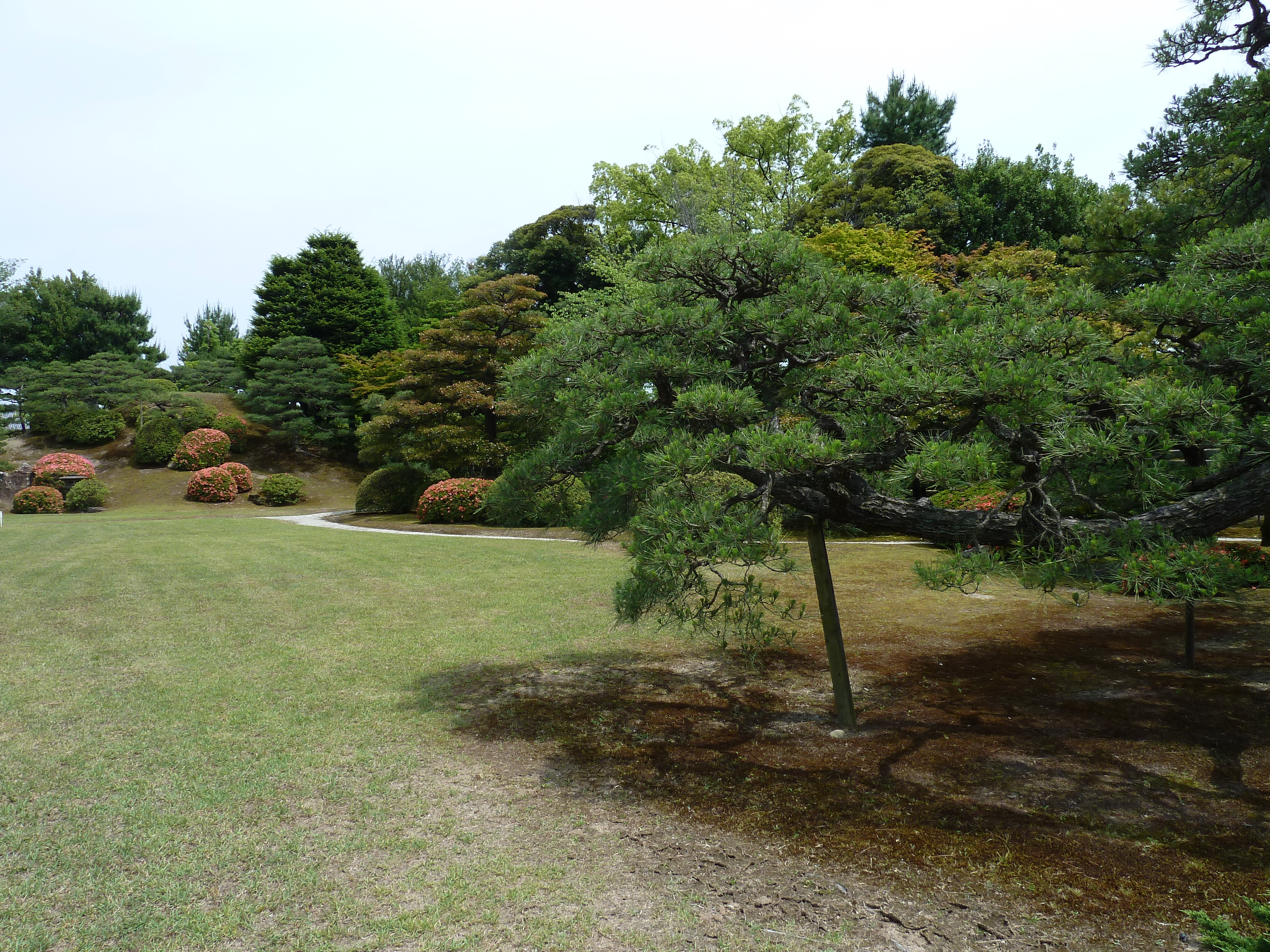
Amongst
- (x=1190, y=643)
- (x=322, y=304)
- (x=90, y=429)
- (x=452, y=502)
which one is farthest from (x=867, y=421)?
(x=322, y=304)

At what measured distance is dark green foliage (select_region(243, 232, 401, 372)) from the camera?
34.1 metres

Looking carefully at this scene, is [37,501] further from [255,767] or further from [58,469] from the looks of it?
[255,767]

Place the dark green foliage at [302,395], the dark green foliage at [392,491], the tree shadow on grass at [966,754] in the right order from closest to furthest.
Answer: the tree shadow on grass at [966,754], the dark green foliage at [392,491], the dark green foliage at [302,395]

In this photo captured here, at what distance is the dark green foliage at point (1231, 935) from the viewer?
252 centimetres

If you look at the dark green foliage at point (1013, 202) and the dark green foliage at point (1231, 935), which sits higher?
the dark green foliage at point (1013, 202)

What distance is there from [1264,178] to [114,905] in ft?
31.4

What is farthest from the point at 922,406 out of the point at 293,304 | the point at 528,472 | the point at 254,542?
the point at 293,304

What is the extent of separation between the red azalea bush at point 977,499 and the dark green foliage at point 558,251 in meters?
22.8

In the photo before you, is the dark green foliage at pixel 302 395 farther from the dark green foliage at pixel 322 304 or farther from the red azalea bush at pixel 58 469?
the red azalea bush at pixel 58 469

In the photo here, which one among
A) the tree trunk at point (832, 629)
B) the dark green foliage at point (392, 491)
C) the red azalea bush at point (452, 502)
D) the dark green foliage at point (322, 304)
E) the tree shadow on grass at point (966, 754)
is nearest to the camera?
the tree shadow on grass at point (966, 754)

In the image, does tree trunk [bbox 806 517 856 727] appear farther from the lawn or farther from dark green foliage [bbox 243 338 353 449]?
dark green foliage [bbox 243 338 353 449]

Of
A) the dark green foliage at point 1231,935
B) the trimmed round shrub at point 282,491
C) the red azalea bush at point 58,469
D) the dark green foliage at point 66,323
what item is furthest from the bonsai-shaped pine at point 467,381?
the dark green foliage at point 66,323

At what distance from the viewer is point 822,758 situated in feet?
14.8

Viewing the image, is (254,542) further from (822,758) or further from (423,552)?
(822,758)
